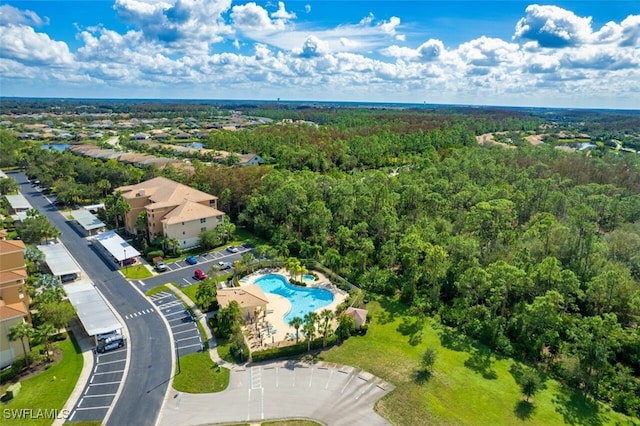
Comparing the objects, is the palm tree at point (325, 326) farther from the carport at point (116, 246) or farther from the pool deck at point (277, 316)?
the carport at point (116, 246)

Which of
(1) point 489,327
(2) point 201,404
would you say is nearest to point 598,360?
(1) point 489,327

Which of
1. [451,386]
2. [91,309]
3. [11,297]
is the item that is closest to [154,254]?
[91,309]

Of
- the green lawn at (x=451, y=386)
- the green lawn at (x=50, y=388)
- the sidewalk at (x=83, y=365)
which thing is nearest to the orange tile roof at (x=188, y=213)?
the sidewalk at (x=83, y=365)

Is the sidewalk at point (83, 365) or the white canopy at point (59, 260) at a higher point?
the white canopy at point (59, 260)

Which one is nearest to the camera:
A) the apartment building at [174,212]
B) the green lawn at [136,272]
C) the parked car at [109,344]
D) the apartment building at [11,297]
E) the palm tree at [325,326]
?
the apartment building at [11,297]

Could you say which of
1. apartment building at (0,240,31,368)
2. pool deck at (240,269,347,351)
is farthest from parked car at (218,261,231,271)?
apartment building at (0,240,31,368)

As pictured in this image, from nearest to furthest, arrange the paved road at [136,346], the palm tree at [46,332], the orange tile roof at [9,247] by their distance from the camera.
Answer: the paved road at [136,346] < the palm tree at [46,332] < the orange tile roof at [9,247]

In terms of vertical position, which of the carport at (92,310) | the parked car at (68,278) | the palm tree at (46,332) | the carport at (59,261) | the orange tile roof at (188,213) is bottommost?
the parked car at (68,278)
